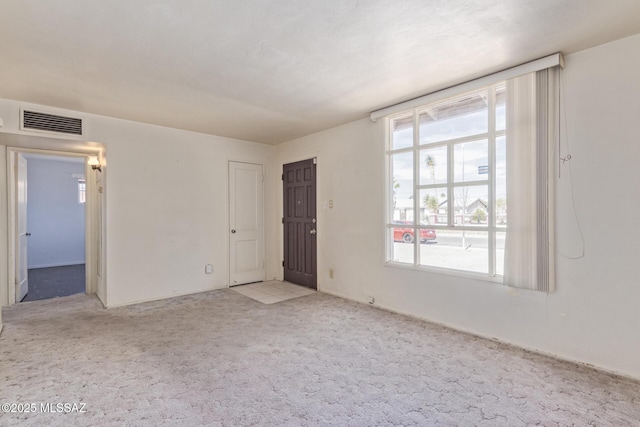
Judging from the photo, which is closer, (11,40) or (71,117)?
(11,40)

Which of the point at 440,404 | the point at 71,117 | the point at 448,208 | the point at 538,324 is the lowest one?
the point at 440,404

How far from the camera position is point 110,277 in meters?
4.12

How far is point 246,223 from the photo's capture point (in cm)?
550

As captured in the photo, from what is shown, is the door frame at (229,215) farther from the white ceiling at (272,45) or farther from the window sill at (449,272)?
the window sill at (449,272)

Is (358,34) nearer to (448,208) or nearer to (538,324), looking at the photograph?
(448,208)

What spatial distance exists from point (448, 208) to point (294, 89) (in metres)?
2.06

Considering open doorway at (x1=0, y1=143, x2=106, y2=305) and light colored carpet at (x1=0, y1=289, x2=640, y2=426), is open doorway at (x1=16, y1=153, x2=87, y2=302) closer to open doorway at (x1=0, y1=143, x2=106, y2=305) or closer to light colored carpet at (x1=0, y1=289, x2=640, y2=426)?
open doorway at (x1=0, y1=143, x2=106, y2=305)

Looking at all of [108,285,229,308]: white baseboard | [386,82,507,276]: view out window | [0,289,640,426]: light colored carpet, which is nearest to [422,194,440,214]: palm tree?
[386,82,507,276]: view out window

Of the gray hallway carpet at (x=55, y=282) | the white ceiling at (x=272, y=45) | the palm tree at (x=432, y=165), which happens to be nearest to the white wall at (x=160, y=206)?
the white ceiling at (x=272, y=45)

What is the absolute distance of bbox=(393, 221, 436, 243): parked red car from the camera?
361 cm

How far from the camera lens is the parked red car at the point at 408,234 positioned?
3.61 meters

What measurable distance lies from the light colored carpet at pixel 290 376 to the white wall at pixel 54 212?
4826 millimetres

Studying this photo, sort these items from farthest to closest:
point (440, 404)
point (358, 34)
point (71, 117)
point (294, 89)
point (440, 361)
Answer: point (71, 117) → point (294, 89) → point (440, 361) → point (358, 34) → point (440, 404)

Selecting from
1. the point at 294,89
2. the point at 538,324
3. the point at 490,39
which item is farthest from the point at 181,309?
the point at 490,39
